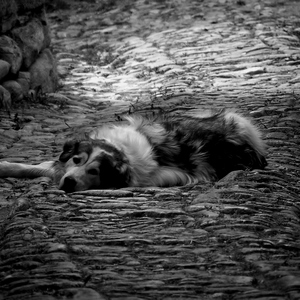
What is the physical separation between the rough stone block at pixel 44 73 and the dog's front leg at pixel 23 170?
387cm

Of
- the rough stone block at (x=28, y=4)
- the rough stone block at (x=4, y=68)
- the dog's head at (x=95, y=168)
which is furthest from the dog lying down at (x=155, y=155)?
the rough stone block at (x=28, y=4)

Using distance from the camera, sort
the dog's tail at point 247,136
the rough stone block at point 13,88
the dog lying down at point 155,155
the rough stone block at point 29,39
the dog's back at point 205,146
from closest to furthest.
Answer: the dog lying down at point 155,155
the dog's back at point 205,146
the dog's tail at point 247,136
the rough stone block at point 13,88
the rough stone block at point 29,39

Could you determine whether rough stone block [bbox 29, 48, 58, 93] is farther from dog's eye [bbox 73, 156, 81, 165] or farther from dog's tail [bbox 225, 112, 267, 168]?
dog's eye [bbox 73, 156, 81, 165]

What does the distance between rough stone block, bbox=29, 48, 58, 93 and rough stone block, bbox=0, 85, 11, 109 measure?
0.86m

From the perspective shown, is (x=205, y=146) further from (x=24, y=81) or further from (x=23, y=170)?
(x=24, y=81)

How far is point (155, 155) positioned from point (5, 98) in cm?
387

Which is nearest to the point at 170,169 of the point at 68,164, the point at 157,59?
the point at 68,164

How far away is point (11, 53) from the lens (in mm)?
10242

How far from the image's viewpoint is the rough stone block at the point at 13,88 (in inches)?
397

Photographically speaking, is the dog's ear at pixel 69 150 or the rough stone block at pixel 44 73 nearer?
the dog's ear at pixel 69 150

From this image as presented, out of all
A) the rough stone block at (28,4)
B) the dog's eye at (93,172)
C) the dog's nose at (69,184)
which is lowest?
the dog's nose at (69,184)

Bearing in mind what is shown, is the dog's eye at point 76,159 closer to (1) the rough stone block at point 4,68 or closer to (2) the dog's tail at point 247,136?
(2) the dog's tail at point 247,136

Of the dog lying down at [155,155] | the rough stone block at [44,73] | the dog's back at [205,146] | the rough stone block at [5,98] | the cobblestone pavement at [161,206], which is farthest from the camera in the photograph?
the rough stone block at [44,73]

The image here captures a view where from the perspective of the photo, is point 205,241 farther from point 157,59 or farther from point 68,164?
point 157,59
